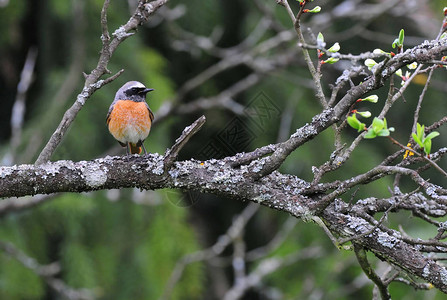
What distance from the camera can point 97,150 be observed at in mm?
4375

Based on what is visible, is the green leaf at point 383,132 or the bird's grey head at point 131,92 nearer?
the green leaf at point 383,132

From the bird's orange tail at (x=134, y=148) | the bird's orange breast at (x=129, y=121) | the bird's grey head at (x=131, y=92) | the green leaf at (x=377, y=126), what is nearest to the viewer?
the green leaf at (x=377, y=126)

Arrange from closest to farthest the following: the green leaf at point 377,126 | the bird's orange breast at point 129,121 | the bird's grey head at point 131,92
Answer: the green leaf at point 377,126, the bird's orange breast at point 129,121, the bird's grey head at point 131,92

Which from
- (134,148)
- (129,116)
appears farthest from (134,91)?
(134,148)

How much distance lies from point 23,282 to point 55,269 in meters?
0.24

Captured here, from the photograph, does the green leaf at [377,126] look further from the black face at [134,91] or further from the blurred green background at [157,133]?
the black face at [134,91]

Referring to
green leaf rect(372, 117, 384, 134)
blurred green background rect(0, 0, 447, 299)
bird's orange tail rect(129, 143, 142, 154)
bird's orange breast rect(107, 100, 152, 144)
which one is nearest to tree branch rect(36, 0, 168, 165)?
green leaf rect(372, 117, 384, 134)

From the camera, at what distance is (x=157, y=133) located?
4.52m

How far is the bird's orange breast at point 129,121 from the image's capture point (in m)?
3.48

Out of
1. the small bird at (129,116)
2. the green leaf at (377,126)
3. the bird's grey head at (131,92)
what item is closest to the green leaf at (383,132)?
the green leaf at (377,126)

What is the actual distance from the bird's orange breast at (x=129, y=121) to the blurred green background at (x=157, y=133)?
45 centimetres

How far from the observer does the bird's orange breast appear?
3.48m

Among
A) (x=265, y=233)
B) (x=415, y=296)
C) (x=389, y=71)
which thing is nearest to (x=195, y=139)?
(x=265, y=233)

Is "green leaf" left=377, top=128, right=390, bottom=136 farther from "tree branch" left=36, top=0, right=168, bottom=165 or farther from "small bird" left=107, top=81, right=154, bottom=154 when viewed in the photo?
"small bird" left=107, top=81, right=154, bottom=154
